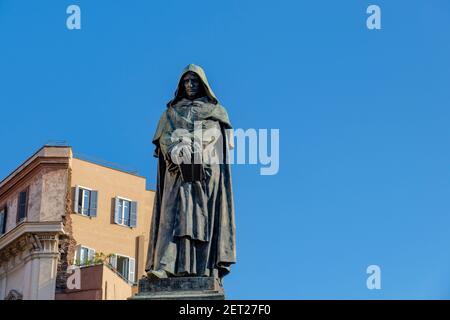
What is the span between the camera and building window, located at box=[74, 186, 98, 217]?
188 feet

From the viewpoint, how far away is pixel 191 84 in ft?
44.5

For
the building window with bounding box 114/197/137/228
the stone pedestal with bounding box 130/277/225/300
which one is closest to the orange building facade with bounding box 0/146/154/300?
the building window with bounding box 114/197/137/228

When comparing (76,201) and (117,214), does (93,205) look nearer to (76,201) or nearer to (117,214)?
(117,214)

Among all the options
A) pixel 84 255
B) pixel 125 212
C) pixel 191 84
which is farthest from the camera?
pixel 125 212

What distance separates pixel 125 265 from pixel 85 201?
433 centimetres

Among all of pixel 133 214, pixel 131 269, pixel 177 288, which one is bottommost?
pixel 177 288

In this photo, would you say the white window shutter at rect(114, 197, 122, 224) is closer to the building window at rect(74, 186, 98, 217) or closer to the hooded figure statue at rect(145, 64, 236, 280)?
the building window at rect(74, 186, 98, 217)


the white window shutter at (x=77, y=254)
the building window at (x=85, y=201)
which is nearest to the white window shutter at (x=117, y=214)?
the building window at (x=85, y=201)

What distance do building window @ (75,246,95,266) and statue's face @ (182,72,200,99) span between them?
42455 millimetres

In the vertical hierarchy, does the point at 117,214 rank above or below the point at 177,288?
above

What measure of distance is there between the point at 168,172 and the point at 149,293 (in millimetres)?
1696

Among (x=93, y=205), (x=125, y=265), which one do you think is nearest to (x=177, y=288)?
(x=93, y=205)

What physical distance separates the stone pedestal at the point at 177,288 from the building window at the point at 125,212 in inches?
1876
